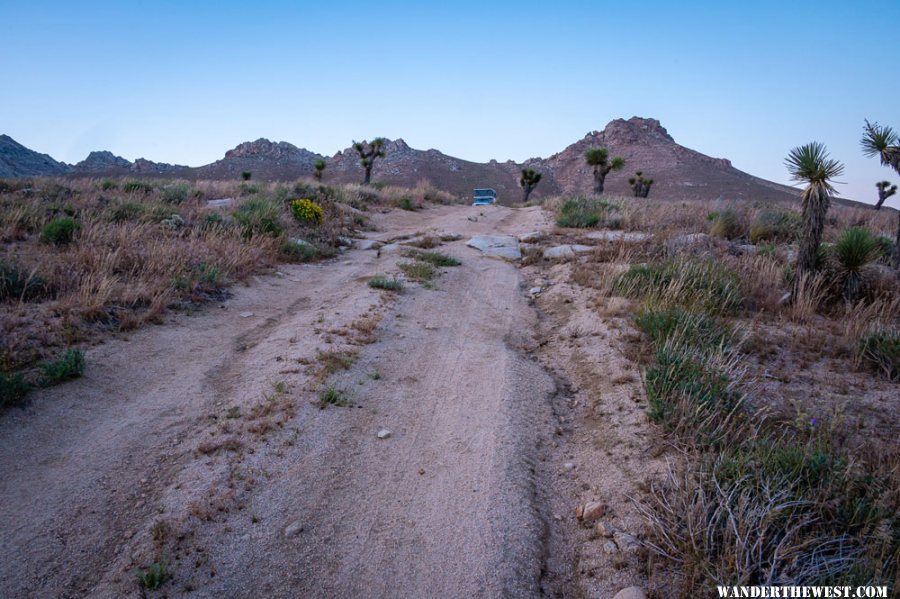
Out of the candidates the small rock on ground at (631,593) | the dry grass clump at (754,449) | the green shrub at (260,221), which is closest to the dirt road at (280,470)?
the small rock on ground at (631,593)

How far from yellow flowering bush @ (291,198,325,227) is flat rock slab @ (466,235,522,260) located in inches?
177

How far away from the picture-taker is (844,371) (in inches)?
209

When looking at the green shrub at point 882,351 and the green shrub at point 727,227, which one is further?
the green shrub at point 727,227

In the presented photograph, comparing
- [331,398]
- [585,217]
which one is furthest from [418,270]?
[585,217]

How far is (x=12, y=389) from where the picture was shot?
13.7 ft

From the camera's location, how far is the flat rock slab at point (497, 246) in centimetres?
1233

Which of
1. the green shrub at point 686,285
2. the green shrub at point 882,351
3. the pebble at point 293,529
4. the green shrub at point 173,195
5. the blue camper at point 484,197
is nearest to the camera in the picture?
the pebble at point 293,529

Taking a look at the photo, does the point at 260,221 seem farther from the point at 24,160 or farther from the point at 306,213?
the point at 24,160

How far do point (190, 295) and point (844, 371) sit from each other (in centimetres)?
861

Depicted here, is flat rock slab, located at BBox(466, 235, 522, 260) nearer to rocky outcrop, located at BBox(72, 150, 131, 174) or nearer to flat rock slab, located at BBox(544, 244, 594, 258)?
flat rock slab, located at BBox(544, 244, 594, 258)

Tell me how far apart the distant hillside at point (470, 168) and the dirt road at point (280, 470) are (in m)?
62.4

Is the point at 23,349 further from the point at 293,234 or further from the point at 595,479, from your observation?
the point at 293,234

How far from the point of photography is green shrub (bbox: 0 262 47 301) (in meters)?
6.00

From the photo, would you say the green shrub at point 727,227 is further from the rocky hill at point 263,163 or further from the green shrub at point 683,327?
the rocky hill at point 263,163
